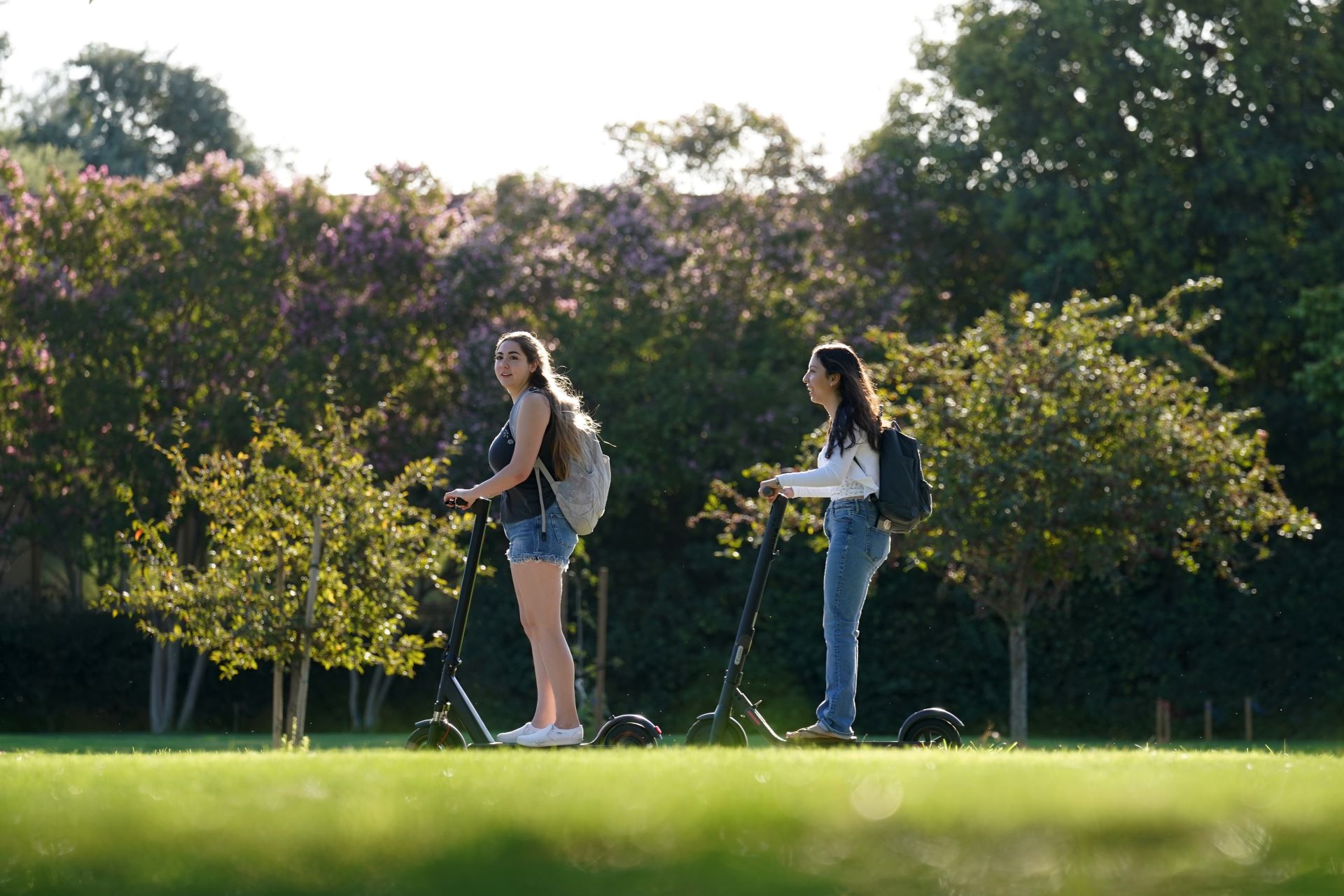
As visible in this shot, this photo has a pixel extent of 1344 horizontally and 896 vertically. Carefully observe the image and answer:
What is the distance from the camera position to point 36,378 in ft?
82.1

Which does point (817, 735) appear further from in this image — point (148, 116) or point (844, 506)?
point (148, 116)

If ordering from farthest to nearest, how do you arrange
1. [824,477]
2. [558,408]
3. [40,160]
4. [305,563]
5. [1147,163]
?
[40,160], [1147,163], [305,563], [558,408], [824,477]

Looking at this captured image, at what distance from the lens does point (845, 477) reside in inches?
343

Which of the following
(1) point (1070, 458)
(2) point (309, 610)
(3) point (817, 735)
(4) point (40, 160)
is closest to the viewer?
(3) point (817, 735)

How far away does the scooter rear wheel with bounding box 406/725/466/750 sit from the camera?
9.02 meters

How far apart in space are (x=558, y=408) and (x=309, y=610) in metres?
7.09

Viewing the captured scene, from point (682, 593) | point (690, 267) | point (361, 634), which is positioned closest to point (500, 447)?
point (361, 634)

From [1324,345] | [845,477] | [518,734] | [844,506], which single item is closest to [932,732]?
[844,506]

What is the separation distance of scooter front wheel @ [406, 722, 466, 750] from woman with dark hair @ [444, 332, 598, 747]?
0.86ft

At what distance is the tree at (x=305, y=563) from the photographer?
15.4m

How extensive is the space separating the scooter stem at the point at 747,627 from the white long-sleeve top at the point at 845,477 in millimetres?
147

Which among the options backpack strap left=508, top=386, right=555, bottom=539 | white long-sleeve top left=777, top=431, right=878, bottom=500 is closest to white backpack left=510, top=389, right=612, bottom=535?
backpack strap left=508, top=386, right=555, bottom=539

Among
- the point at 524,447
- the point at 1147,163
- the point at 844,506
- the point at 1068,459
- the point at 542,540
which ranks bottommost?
the point at 542,540

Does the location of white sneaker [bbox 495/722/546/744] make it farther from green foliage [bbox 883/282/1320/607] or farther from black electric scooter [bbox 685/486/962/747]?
green foliage [bbox 883/282/1320/607]
